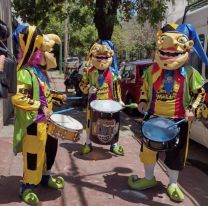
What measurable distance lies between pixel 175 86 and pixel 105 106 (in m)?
1.48

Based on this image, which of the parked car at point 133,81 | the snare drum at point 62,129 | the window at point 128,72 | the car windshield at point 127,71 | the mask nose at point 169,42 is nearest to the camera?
the snare drum at point 62,129

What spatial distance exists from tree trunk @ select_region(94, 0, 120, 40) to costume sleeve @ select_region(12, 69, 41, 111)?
6.88m

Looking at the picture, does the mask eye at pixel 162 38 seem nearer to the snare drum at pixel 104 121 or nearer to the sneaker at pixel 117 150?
the snare drum at pixel 104 121

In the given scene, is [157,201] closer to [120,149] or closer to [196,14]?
[120,149]

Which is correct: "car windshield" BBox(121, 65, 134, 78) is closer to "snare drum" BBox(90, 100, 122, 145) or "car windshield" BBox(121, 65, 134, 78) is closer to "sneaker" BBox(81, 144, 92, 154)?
"sneaker" BBox(81, 144, 92, 154)

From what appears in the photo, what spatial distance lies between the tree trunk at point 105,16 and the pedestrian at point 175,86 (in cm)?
617

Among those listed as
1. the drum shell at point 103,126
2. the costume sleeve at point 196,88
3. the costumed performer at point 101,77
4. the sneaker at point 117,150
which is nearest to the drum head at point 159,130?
the costume sleeve at point 196,88

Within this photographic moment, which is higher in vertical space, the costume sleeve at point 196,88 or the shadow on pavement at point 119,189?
the costume sleeve at point 196,88

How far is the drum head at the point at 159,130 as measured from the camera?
184 inches

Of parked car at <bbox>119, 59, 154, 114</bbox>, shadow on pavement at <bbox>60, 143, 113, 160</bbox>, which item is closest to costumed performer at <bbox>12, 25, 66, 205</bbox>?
shadow on pavement at <bbox>60, 143, 113, 160</bbox>

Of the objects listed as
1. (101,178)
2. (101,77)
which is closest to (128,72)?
(101,77)

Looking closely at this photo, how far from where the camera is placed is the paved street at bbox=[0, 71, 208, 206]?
4961 millimetres

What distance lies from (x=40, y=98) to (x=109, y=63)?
8.22ft

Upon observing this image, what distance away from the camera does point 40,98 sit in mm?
4578
